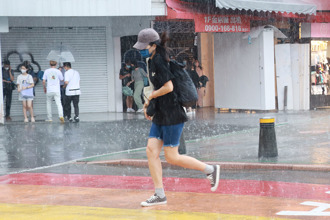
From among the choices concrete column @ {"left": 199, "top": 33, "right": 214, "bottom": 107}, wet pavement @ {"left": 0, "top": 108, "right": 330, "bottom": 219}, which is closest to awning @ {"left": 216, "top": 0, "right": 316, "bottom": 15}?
wet pavement @ {"left": 0, "top": 108, "right": 330, "bottom": 219}

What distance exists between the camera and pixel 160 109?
6.95 metres

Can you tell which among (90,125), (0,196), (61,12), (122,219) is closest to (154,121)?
(122,219)

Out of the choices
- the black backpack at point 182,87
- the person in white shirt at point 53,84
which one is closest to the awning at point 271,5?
the person in white shirt at point 53,84

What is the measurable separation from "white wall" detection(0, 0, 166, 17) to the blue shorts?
44.2 feet

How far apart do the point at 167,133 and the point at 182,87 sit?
21.0 inches

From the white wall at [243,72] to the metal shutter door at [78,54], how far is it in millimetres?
4547

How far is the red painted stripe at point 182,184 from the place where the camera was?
310 inches

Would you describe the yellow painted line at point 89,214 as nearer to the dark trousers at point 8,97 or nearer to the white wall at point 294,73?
the dark trousers at point 8,97

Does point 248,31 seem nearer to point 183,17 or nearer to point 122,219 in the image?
point 183,17

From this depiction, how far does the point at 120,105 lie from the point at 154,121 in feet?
57.8

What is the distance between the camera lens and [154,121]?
6.99 metres

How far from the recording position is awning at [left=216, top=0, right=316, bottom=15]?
1952 centimetres

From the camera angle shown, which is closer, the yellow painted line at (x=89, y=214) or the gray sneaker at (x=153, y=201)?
the yellow painted line at (x=89, y=214)

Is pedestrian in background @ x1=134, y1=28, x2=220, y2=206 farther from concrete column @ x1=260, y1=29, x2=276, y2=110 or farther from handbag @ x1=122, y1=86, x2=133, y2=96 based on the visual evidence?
handbag @ x1=122, y1=86, x2=133, y2=96
